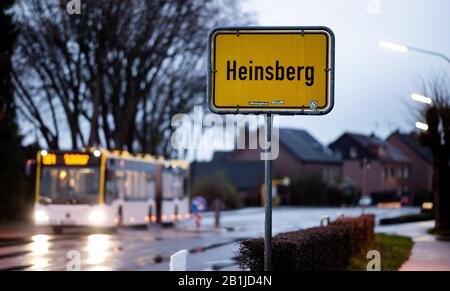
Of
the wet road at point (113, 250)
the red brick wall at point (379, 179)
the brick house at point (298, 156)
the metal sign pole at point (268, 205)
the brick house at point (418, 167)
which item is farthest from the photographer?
the brick house at point (298, 156)

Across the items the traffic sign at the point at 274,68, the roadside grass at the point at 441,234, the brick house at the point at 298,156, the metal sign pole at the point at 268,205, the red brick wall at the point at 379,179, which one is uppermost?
the brick house at the point at 298,156

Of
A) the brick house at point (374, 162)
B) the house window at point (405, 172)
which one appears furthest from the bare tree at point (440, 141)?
the house window at point (405, 172)

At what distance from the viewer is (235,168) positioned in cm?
9688

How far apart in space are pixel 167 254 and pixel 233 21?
24.0 m

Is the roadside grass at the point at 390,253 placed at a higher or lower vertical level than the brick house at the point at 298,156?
lower

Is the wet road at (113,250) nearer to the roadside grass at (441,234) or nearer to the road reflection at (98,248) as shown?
the road reflection at (98,248)

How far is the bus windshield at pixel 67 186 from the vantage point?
30.6m

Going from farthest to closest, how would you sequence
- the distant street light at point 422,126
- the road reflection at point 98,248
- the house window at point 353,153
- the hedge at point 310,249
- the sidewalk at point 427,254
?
the house window at point 353,153
the distant street light at point 422,126
the road reflection at point 98,248
the sidewalk at point 427,254
the hedge at point 310,249

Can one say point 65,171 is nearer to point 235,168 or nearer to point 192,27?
point 192,27

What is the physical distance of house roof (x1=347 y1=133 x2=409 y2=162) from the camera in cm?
8430

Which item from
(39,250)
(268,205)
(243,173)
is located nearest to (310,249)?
(268,205)

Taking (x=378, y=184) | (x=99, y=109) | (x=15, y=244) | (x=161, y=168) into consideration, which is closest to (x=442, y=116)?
(x=161, y=168)

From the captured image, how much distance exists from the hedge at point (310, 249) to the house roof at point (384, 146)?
2416 inches
